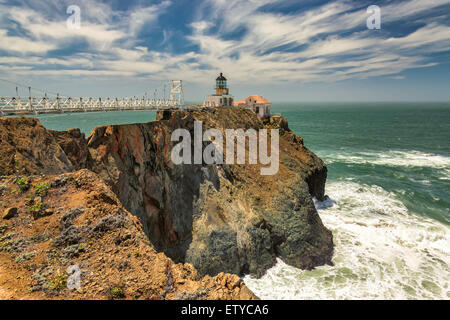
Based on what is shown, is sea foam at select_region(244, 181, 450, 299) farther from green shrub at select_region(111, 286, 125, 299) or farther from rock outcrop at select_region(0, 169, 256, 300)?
green shrub at select_region(111, 286, 125, 299)

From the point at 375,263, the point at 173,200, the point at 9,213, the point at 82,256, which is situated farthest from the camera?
the point at 375,263

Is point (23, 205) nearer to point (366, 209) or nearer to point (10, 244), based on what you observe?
point (10, 244)

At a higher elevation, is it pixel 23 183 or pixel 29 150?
pixel 29 150

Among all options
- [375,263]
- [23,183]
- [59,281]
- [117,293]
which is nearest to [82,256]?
[59,281]

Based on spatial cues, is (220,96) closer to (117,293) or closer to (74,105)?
(74,105)

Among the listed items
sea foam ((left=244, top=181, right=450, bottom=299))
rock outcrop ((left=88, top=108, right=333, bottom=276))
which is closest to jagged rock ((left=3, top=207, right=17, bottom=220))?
rock outcrop ((left=88, top=108, right=333, bottom=276))
